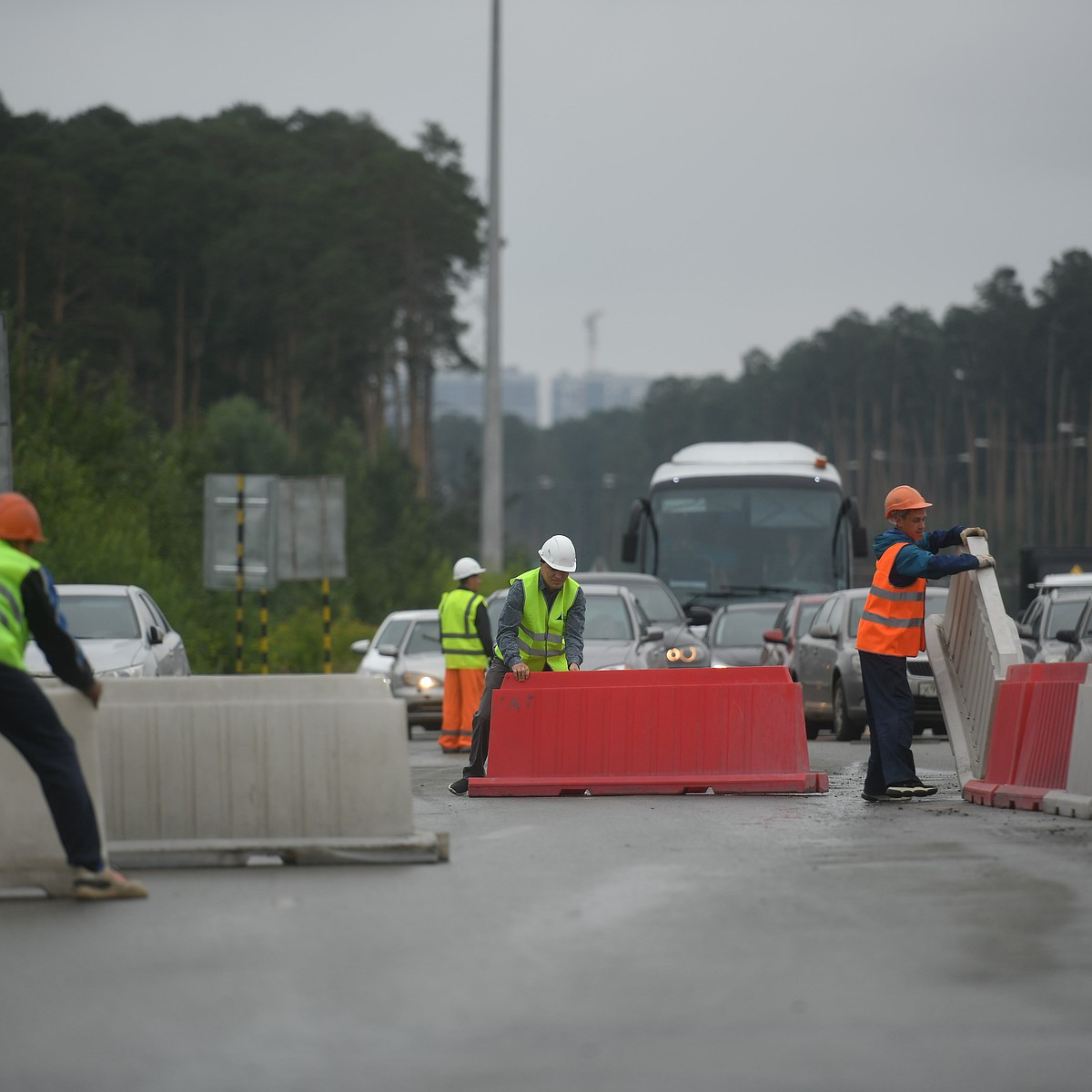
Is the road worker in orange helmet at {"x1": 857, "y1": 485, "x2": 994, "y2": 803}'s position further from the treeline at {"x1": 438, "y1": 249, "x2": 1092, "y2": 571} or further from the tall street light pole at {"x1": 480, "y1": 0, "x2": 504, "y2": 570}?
the treeline at {"x1": 438, "y1": 249, "x2": 1092, "y2": 571}

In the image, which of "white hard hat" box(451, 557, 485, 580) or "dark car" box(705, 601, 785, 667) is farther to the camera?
"dark car" box(705, 601, 785, 667)

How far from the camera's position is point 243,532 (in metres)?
29.3

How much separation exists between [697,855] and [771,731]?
4177 mm

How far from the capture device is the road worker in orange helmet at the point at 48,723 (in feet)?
29.9

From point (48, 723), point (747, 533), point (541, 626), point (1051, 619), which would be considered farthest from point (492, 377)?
point (48, 723)

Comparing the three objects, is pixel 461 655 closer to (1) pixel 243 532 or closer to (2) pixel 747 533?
(1) pixel 243 532

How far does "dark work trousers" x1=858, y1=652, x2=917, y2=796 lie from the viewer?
14148 mm

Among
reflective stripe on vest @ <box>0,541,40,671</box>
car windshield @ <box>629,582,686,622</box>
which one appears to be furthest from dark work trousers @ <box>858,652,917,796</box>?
car windshield @ <box>629,582,686,622</box>

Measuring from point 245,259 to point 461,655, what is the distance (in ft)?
184

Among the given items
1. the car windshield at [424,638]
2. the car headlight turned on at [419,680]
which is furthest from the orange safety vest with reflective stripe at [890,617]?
the car windshield at [424,638]

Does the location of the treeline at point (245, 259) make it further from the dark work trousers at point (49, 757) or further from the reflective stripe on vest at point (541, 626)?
the dark work trousers at point (49, 757)

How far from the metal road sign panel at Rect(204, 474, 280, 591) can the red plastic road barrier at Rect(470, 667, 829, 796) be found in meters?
14.5

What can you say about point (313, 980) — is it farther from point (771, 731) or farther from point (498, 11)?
point (498, 11)

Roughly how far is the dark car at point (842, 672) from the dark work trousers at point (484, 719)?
653 cm
